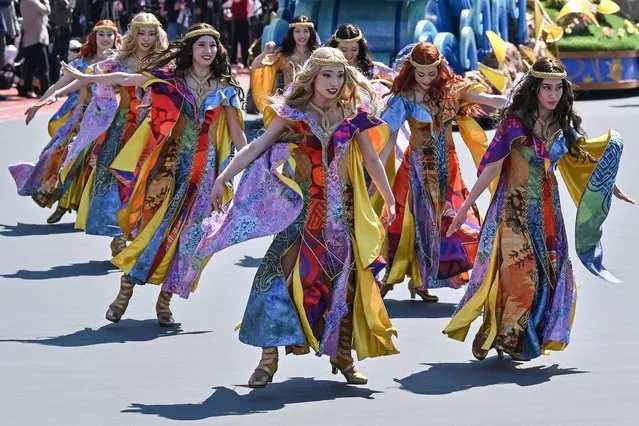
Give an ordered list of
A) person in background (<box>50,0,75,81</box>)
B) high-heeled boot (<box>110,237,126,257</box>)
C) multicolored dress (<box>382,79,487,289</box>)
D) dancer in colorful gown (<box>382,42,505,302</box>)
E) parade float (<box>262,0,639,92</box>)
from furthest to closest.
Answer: person in background (<box>50,0,75,81</box>), parade float (<box>262,0,639,92</box>), high-heeled boot (<box>110,237,126,257</box>), multicolored dress (<box>382,79,487,289</box>), dancer in colorful gown (<box>382,42,505,302</box>)

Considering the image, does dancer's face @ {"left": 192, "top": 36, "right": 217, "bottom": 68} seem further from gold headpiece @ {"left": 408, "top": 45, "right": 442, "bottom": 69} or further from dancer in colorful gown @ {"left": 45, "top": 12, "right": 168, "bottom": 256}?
dancer in colorful gown @ {"left": 45, "top": 12, "right": 168, "bottom": 256}

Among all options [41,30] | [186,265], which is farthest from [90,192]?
[41,30]

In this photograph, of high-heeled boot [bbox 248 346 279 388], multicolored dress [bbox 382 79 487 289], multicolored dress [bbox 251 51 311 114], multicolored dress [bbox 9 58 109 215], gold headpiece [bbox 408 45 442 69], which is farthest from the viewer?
multicolored dress [bbox 9 58 109 215]

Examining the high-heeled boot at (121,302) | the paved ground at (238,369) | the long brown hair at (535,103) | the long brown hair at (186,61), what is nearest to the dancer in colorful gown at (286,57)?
the paved ground at (238,369)

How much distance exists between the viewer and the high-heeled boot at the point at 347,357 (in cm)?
768

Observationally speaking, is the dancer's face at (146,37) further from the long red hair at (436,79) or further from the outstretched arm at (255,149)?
the outstretched arm at (255,149)

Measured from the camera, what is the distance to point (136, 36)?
1093 cm

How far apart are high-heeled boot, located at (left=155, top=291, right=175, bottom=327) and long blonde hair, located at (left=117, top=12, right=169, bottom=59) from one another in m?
2.07

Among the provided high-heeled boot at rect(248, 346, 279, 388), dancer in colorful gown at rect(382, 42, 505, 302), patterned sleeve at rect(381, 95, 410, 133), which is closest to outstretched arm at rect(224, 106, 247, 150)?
patterned sleeve at rect(381, 95, 410, 133)

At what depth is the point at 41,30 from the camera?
75.3 feet

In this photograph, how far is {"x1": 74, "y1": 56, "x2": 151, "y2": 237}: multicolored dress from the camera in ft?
38.5

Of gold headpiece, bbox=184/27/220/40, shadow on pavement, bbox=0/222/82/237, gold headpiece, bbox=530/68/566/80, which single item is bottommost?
shadow on pavement, bbox=0/222/82/237

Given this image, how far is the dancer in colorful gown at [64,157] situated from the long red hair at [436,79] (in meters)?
3.42

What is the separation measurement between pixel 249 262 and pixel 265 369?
4.24m
